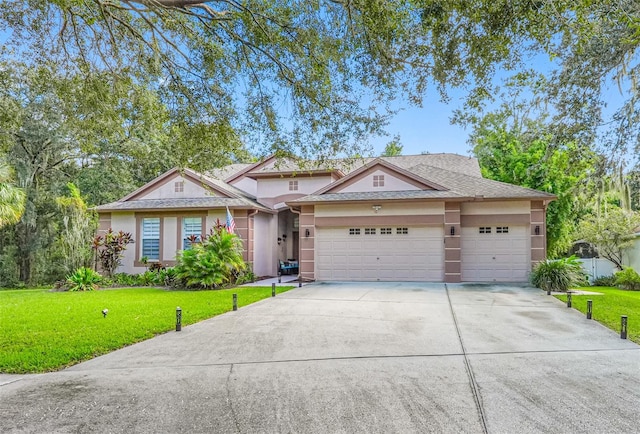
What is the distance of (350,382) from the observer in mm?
4844

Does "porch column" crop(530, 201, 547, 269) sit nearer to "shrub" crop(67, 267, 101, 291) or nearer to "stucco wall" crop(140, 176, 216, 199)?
"stucco wall" crop(140, 176, 216, 199)

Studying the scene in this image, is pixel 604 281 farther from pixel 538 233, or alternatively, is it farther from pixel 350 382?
pixel 350 382

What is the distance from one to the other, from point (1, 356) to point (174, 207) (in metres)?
11.7

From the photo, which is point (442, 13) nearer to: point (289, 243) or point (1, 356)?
point (1, 356)

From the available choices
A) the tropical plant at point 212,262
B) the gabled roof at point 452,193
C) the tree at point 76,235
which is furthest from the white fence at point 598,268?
the tree at point 76,235

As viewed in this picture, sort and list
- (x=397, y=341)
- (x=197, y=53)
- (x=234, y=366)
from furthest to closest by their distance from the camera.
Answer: (x=197, y=53)
(x=397, y=341)
(x=234, y=366)

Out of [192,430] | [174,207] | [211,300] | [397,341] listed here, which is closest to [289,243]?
[174,207]

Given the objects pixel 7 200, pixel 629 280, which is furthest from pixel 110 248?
pixel 629 280

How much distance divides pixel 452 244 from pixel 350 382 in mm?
11497

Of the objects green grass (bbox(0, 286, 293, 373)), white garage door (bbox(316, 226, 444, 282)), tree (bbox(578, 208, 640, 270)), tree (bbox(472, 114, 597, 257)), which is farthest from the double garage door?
tree (bbox(578, 208, 640, 270))

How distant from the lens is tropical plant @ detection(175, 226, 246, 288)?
14336 millimetres

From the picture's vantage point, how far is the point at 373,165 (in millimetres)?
16781

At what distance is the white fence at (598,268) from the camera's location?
18266 mm

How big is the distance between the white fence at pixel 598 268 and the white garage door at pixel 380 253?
303 inches
